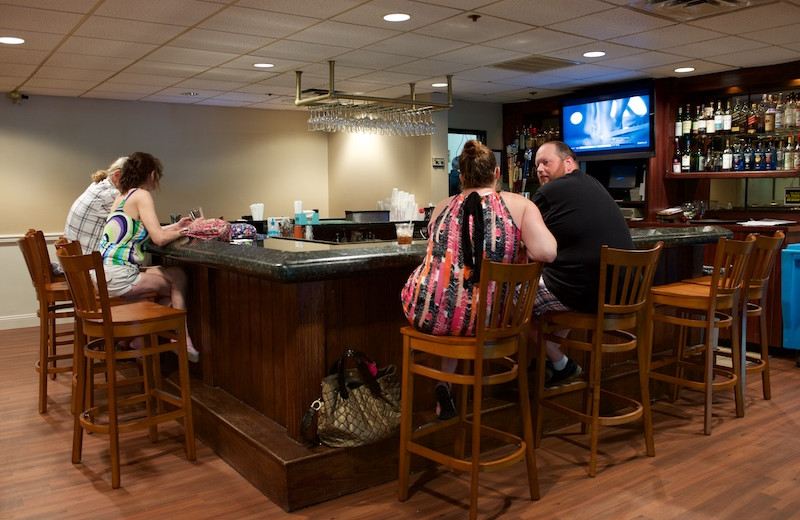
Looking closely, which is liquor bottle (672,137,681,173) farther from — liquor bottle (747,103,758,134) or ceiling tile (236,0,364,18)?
ceiling tile (236,0,364,18)

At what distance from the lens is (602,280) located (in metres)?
3.10

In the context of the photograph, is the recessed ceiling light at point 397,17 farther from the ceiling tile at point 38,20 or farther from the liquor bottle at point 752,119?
the liquor bottle at point 752,119

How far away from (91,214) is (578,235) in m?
3.76

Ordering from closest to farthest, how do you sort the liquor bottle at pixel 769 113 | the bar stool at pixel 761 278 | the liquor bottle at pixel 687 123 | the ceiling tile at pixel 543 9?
the bar stool at pixel 761 278 → the ceiling tile at pixel 543 9 → the liquor bottle at pixel 769 113 → the liquor bottle at pixel 687 123

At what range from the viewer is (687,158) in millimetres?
7051

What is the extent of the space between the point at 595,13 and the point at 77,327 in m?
3.62

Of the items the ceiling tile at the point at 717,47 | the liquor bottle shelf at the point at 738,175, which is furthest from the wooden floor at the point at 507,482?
the liquor bottle shelf at the point at 738,175

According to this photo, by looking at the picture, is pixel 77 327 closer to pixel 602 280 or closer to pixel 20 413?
pixel 20 413

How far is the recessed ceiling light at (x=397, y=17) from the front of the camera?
434 cm

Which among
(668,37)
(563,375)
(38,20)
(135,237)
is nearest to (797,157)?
(668,37)

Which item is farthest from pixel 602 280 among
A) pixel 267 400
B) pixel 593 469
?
pixel 267 400

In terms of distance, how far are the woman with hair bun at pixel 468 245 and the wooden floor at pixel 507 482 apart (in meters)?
0.81

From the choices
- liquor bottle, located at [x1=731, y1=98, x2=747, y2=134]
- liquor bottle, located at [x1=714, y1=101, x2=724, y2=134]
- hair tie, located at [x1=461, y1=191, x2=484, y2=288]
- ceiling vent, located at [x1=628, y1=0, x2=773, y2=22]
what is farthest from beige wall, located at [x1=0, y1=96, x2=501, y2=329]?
hair tie, located at [x1=461, y1=191, x2=484, y2=288]

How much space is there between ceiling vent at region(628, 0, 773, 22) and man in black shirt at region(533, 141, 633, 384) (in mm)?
1530
